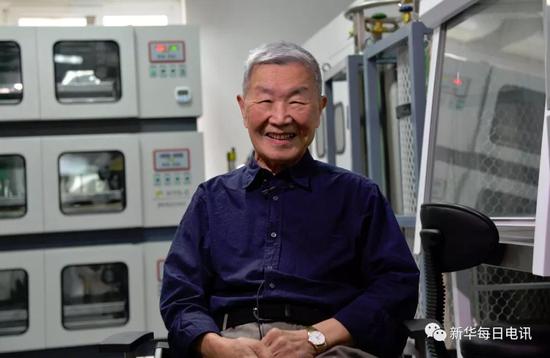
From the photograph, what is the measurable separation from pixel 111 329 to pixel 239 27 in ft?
7.44

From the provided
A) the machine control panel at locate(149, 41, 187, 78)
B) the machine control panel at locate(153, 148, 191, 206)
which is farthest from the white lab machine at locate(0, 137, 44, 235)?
the machine control panel at locate(149, 41, 187, 78)

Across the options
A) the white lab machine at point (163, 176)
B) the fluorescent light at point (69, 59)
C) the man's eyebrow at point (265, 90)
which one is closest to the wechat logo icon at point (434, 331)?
the man's eyebrow at point (265, 90)

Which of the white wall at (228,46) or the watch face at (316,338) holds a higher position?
the white wall at (228,46)

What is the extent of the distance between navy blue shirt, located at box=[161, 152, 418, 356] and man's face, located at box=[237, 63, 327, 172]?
66mm

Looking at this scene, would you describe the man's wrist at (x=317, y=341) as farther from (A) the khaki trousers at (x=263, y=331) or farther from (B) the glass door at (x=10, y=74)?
(B) the glass door at (x=10, y=74)

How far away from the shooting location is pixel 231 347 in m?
1.28

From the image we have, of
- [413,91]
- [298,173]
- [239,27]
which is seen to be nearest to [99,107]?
[239,27]

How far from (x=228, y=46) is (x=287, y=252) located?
3.28m

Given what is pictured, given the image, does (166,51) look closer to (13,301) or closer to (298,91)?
(13,301)

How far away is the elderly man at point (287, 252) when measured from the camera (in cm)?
133

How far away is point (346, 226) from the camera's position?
141cm

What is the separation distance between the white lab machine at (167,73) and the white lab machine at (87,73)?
0.06 m

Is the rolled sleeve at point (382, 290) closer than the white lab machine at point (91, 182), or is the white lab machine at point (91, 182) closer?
the rolled sleeve at point (382, 290)

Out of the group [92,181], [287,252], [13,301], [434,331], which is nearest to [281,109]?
[287,252]
